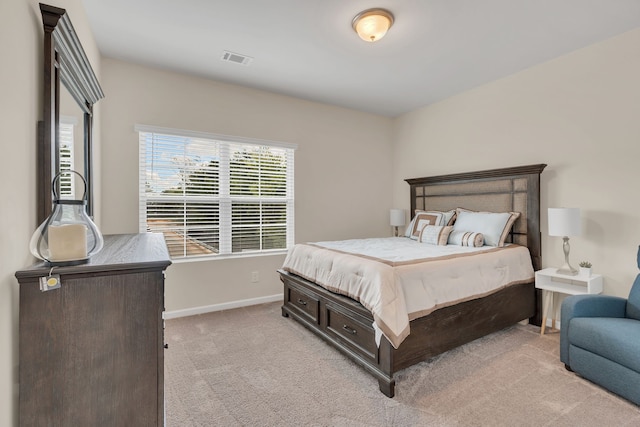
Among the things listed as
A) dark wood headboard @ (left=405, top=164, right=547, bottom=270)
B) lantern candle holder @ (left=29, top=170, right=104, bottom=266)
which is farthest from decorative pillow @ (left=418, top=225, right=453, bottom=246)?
lantern candle holder @ (left=29, top=170, right=104, bottom=266)

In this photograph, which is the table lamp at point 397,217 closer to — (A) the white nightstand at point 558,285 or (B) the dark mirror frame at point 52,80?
(A) the white nightstand at point 558,285

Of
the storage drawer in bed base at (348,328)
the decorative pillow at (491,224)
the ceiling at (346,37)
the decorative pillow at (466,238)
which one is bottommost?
the storage drawer in bed base at (348,328)

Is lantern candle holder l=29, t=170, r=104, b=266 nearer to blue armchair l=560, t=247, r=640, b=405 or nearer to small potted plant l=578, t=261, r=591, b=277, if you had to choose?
blue armchair l=560, t=247, r=640, b=405

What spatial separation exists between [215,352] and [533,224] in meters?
3.47

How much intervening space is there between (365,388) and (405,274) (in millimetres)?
833

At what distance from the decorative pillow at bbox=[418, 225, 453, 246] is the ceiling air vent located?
277 cm

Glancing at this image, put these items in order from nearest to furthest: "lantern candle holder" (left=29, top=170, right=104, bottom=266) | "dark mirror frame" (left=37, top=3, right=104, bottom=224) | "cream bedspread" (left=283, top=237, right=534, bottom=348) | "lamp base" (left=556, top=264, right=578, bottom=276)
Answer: "lantern candle holder" (left=29, top=170, right=104, bottom=266) < "dark mirror frame" (left=37, top=3, right=104, bottom=224) < "cream bedspread" (left=283, top=237, right=534, bottom=348) < "lamp base" (left=556, top=264, right=578, bottom=276)

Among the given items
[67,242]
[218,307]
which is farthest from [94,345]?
[218,307]

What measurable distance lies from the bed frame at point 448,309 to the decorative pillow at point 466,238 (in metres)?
0.53

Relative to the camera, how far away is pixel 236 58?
3.08m

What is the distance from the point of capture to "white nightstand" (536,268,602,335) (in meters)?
2.68

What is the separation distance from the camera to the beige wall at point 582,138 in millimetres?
2675

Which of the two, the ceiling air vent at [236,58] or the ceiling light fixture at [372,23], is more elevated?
the ceiling air vent at [236,58]

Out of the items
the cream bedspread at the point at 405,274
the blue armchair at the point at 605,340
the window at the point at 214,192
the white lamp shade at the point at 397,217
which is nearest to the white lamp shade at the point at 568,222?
the cream bedspread at the point at 405,274
